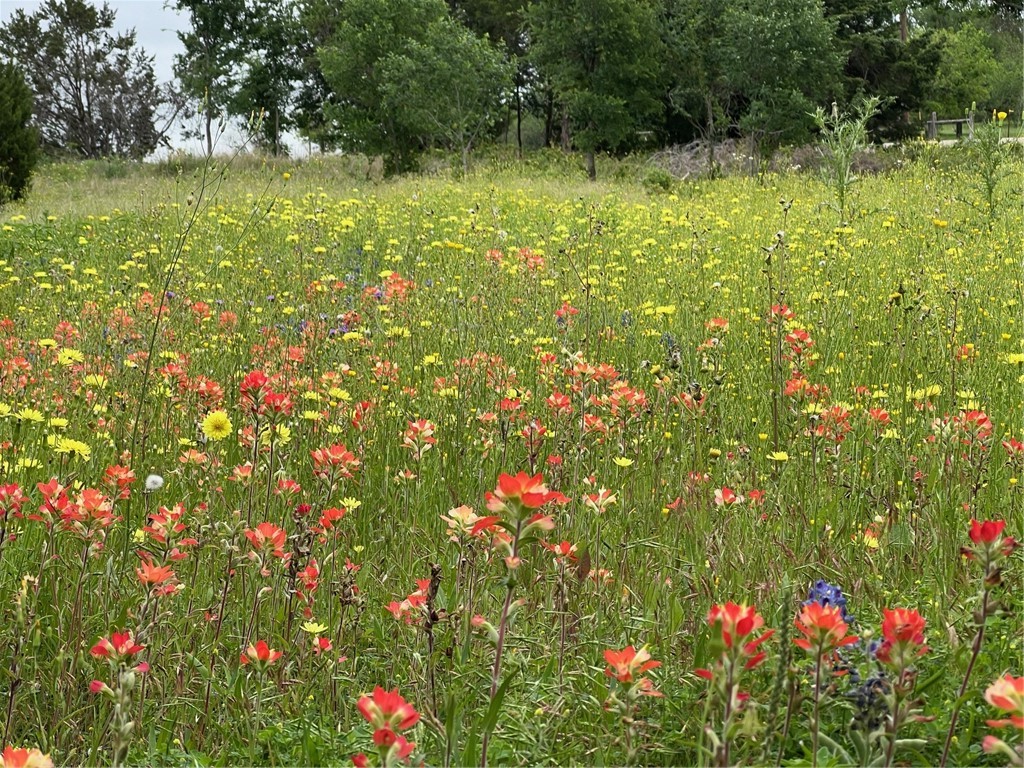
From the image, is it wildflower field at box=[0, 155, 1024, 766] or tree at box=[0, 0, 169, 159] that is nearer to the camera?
wildflower field at box=[0, 155, 1024, 766]

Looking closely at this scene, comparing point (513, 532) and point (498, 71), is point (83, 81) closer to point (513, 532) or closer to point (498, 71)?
point (498, 71)

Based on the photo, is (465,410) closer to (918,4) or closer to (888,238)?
(888,238)

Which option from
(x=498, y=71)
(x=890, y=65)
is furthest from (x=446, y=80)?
(x=890, y=65)

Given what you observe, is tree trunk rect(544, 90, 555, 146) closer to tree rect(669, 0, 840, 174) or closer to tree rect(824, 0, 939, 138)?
tree rect(669, 0, 840, 174)

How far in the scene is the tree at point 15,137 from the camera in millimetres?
14555

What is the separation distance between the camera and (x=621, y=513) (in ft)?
7.91

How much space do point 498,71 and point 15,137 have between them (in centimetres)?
1199

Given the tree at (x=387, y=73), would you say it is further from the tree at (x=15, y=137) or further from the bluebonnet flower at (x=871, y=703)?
the bluebonnet flower at (x=871, y=703)

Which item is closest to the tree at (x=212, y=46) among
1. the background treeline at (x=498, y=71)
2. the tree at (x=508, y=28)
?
the background treeline at (x=498, y=71)

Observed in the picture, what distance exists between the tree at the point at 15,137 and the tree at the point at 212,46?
18.4m

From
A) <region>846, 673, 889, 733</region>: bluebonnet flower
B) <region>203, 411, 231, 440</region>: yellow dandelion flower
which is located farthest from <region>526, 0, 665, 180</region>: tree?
<region>846, 673, 889, 733</region>: bluebonnet flower

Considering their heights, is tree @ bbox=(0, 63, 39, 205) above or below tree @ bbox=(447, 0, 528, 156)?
below

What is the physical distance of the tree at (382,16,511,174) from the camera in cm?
2211

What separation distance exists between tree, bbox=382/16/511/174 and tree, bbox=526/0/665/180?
6.20 ft
